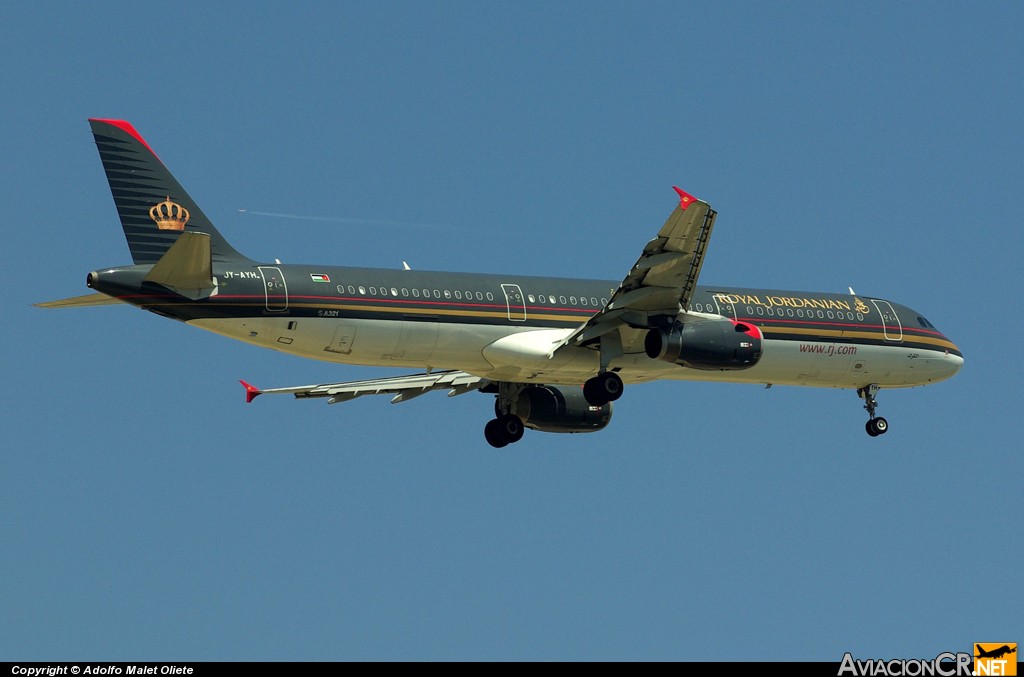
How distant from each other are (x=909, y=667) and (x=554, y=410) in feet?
54.2

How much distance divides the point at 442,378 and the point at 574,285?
186 inches

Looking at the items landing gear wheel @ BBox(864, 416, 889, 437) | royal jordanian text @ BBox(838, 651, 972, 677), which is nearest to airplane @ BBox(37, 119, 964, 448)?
landing gear wheel @ BBox(864, 416, 889, 437)

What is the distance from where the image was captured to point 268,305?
34.9m

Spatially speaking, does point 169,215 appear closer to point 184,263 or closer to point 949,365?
point 184,263

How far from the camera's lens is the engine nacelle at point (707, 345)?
1452 inches

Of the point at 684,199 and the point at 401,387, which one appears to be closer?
the point at 684,199

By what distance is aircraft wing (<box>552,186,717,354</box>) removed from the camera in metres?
34.7

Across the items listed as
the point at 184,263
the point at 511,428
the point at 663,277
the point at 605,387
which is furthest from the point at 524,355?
the point at 184,263

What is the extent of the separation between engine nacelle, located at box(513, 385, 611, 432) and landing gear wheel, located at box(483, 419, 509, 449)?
0.68 metres

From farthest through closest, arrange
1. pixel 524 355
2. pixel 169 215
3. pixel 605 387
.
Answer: pixel 605 387 → pixel 524 355 → pixel 169 215

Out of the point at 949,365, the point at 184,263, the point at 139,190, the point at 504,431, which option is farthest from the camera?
the point at 949,365

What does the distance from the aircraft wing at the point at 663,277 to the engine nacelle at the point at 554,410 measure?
4.61m

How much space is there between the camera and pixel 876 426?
4266cm

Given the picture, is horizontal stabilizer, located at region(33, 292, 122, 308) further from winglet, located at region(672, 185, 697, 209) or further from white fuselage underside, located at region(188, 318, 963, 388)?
winglet, located at region(672, 185, 697, 209)
